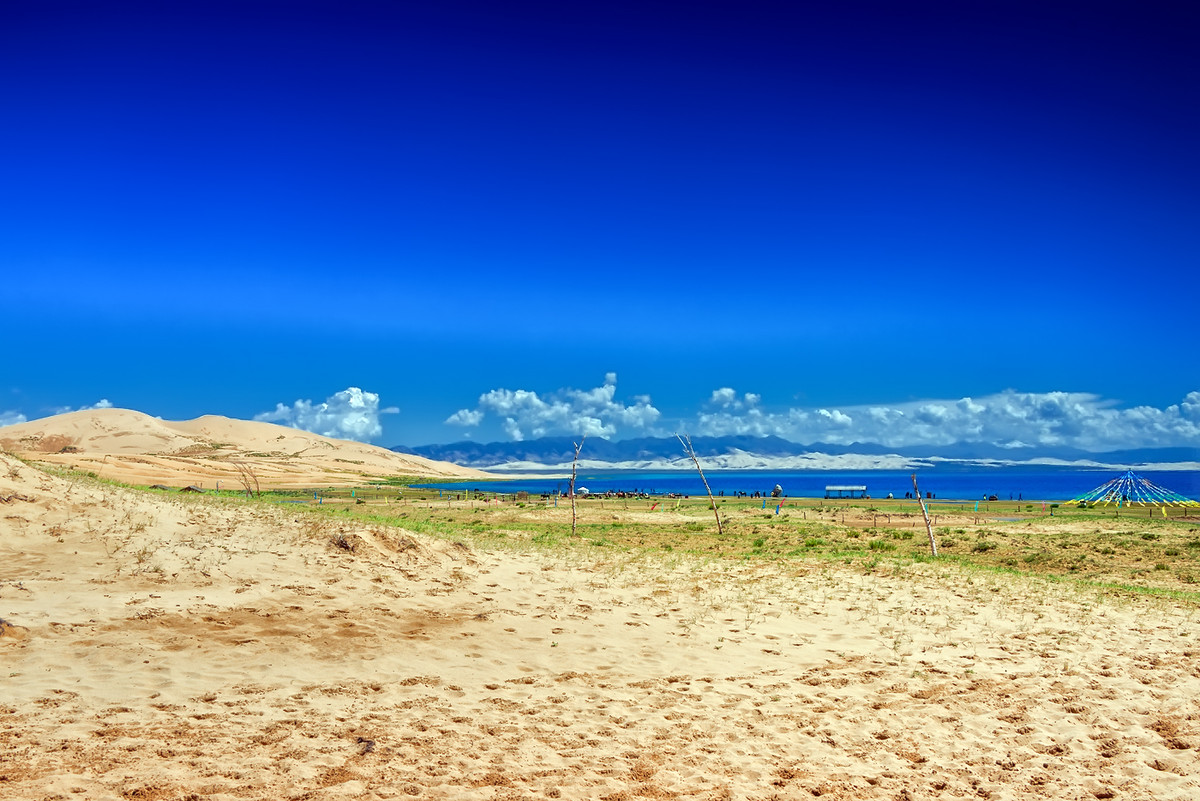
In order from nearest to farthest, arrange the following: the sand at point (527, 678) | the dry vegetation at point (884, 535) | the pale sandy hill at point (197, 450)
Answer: the sand at point (527, 678)
the dry vegetation at point (884, 535)
the pale sandy hill at point (197, 450)

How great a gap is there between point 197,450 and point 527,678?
499 feet

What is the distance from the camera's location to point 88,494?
19031mm

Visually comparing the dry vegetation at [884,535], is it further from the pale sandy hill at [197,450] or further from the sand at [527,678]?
the pale sandy hill at [197,450]

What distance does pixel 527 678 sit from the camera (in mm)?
10375

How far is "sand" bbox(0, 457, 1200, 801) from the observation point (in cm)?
→ 708

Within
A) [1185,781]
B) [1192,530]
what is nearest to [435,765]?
[1185,781]

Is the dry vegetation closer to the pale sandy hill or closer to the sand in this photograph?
the sand

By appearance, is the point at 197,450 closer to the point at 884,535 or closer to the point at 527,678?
the point at 884,535

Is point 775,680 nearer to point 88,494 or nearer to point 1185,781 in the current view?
point 1185,781

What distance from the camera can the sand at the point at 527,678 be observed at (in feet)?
23.2

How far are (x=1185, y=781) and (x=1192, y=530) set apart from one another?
49.7 m

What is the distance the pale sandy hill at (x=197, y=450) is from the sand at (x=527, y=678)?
214ft

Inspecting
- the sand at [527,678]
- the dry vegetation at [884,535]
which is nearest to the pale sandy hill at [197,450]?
the dry vegetation at [884,535]

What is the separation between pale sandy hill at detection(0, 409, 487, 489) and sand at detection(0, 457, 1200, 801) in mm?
65091
